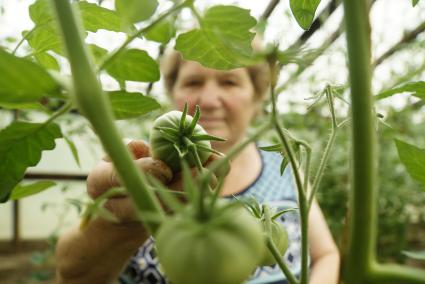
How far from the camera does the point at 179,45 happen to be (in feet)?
1.12

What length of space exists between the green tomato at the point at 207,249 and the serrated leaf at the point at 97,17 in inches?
9.1

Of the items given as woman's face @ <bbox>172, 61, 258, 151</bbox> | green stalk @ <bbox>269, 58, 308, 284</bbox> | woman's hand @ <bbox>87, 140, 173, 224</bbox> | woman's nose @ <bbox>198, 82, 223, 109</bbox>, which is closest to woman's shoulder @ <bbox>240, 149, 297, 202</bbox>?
woman's face @ <bbox>172, 61, 258, 151</bbox>

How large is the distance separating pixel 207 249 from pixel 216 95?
1147 mm

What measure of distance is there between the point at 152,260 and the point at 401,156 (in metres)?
1.00

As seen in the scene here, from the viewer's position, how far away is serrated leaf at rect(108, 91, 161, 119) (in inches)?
12.6

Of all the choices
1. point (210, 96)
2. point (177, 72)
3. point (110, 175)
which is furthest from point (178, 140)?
point (177, 72)

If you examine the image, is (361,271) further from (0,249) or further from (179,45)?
(0,249)

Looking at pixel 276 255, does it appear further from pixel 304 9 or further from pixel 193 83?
pixel 193 83

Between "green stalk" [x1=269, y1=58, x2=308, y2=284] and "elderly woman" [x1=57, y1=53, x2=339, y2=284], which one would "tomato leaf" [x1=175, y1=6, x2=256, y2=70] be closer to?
"green stalk" [x1=269, y1=58, x2=308, y2=284]

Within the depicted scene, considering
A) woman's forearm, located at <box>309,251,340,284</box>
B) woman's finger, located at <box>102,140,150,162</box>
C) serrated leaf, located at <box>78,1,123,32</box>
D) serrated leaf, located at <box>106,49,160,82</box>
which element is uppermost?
serrated leaf, located at <box>78,1,123,32</box>

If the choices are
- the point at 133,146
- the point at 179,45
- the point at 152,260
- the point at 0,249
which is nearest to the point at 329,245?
the point at 152,260

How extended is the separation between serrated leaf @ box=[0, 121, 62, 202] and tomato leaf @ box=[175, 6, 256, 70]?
0.40 ft

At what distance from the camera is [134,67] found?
347 mm

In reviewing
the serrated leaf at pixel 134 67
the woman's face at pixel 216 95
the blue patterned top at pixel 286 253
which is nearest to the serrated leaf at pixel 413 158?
the serrated leaf at pixel 134 67
